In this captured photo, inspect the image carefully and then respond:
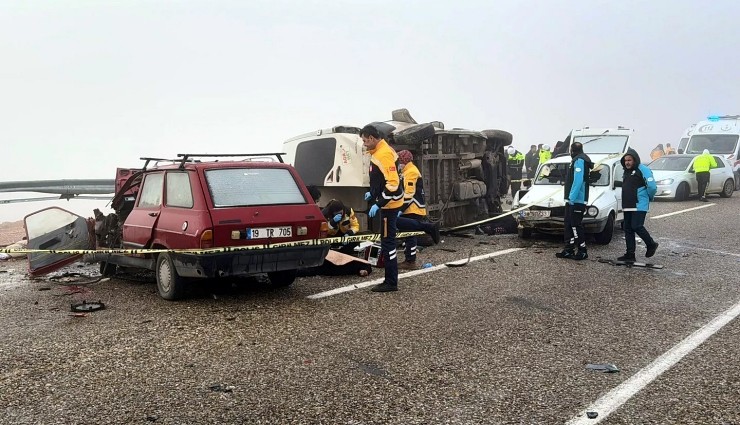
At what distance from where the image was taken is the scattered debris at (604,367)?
4462 millimetres

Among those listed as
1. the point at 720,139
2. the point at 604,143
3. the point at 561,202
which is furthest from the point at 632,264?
the point at 720,139

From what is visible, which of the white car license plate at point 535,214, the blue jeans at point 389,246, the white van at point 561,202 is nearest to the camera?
the blue jeans at point 389,246

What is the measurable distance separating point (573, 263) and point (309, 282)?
4017 mm

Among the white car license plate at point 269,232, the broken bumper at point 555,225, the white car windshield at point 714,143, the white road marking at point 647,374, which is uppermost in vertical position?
the white car windshield at point 714,143

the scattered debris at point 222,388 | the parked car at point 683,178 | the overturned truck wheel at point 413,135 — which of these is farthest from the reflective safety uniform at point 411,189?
the parked car at point 683,178

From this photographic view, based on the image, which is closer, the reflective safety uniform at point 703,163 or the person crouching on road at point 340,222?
the person crouching on road at point 340,222

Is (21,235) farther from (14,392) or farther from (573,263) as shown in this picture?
(573,263)

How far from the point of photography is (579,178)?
9.20m

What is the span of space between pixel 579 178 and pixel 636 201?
2.90 feet

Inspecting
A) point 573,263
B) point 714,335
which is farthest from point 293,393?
point 573,263

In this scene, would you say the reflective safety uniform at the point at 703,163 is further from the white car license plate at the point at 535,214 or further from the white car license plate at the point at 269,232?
the white car license plate at the point at 269,232

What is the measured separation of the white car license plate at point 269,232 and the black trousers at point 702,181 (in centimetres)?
1534

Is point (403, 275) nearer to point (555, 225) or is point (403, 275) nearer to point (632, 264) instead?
point (632, 264)

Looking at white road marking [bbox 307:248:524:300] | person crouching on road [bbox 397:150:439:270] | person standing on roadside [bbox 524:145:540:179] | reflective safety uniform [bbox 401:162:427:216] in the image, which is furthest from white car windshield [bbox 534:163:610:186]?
person standing on roadside [bbox 524:145:540:179]
